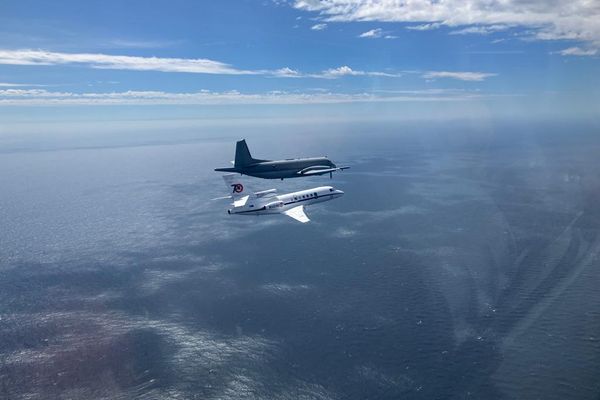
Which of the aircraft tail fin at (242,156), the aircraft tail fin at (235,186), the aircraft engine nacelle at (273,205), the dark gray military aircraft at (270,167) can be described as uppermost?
the aircraft tail fin at (242,156)

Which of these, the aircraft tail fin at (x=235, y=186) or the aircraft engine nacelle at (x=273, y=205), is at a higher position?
the aircraft tail fin at (x=235, y=186)

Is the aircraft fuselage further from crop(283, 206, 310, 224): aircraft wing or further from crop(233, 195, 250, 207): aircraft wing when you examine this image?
crop(283, 206, 310, 224): aircraft wing

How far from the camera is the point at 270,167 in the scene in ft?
316

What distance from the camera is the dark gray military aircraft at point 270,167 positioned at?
307 feet

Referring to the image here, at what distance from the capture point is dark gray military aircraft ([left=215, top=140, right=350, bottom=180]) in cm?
9350

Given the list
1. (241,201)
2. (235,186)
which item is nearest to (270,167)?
(235,186)

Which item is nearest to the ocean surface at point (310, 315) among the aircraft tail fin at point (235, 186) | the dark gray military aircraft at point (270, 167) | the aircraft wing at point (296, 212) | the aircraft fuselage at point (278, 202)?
the aircraft wing at point (296, 212)

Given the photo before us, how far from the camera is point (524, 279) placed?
12031cm

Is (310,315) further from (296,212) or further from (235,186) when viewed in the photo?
(235,186)

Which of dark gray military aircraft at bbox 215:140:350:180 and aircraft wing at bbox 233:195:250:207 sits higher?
dark gray military aircraft at bbox 215:140:350:180

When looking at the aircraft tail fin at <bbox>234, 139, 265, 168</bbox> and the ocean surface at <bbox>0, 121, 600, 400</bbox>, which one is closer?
the ocean surface at <bbox>0, 121, 600, 400</bbox>

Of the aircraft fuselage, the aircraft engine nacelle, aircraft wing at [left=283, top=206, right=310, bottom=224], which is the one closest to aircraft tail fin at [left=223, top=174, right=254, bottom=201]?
the aircraft fuselage

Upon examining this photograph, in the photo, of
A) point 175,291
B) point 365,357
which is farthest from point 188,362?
point 365,357

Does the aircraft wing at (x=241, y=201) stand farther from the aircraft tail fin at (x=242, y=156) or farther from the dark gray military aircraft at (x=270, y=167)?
the aircraft tail fin at (x=242, y=156)
